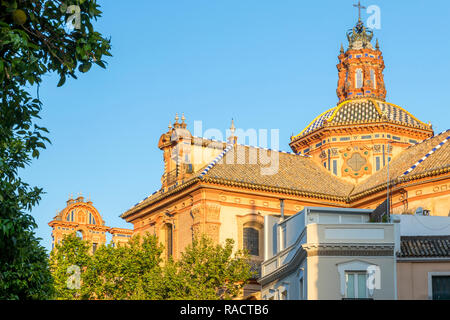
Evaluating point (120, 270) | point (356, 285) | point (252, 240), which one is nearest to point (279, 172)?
point (252, 240)

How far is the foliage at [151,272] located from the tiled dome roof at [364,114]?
1427cm

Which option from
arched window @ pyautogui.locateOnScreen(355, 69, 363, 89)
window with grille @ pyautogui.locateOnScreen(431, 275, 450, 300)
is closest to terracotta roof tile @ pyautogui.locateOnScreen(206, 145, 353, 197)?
arched window @ pyautogui.locateOnScreen(355, 69, 363, 89)

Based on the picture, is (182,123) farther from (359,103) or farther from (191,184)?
(359,103)

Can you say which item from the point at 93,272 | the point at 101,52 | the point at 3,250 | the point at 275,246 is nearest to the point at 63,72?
the point at 101,52

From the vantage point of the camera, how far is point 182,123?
5931 centimetres

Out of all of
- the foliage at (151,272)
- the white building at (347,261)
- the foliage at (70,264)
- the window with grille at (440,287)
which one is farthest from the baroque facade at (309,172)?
the white building at (347,261)

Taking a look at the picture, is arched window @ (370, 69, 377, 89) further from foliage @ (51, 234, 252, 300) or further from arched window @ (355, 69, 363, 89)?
foliage @ (51, 234, 252, 300)

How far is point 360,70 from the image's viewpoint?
6512 cm

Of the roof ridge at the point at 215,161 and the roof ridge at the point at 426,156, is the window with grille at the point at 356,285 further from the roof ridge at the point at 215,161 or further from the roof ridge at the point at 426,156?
the roof ridge at the point at 215,161

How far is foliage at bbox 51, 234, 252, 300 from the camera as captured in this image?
1810 inches

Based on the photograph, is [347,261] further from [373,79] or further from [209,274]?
[373,79]

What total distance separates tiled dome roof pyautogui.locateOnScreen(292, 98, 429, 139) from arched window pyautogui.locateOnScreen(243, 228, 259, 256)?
9.86 m

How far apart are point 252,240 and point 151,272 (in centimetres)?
863

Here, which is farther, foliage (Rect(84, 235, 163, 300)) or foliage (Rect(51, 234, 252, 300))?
foliage (Rect(84, 235, 163, 300))
